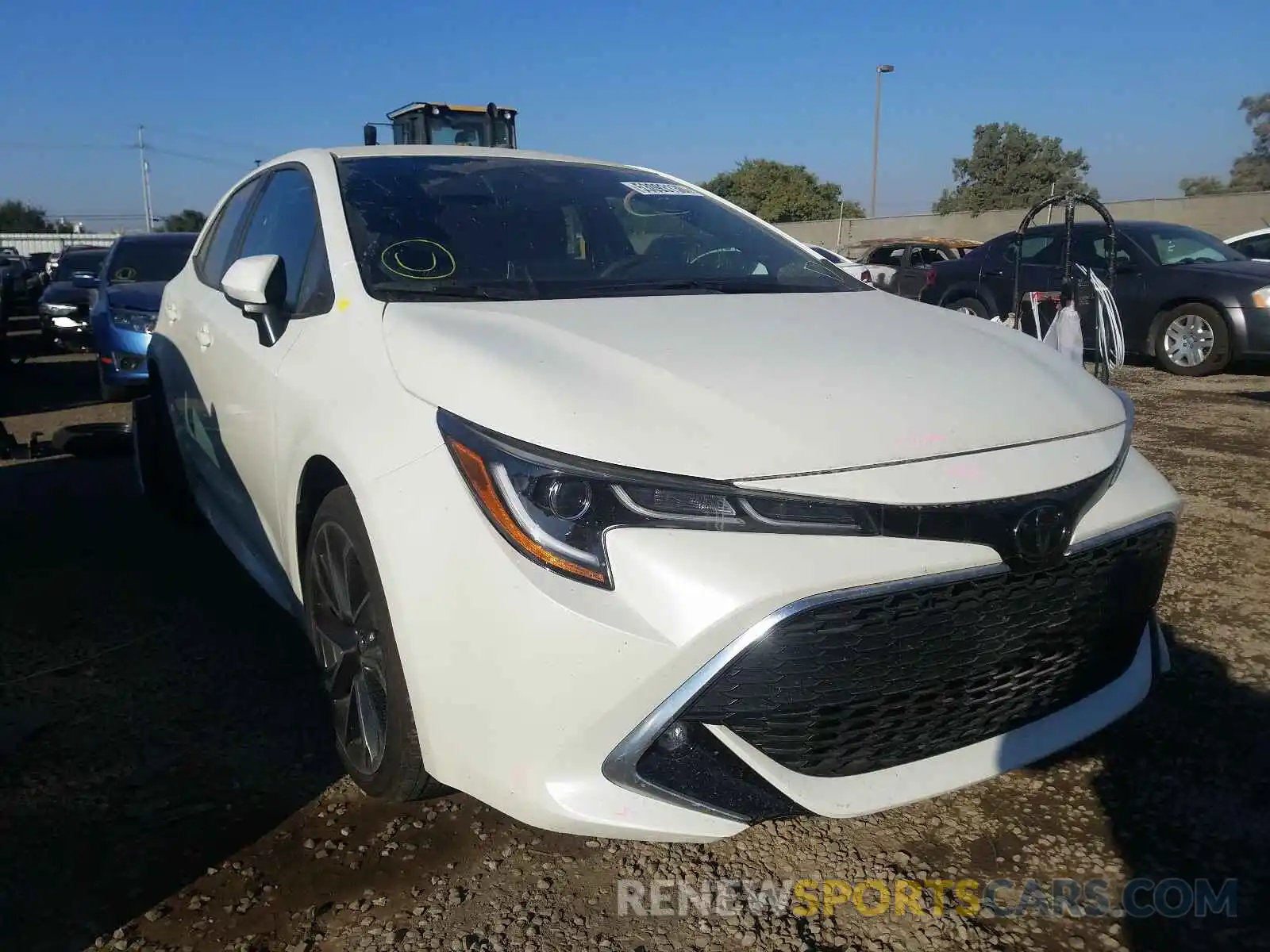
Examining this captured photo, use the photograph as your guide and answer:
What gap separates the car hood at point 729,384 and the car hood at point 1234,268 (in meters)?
7.93

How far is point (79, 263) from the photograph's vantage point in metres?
14.9

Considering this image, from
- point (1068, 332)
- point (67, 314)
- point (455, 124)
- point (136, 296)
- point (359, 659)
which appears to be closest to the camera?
point (359, 659)

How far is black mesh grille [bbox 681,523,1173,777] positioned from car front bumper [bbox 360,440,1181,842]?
0.01 meters

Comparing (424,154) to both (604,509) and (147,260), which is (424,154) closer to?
(604,509)

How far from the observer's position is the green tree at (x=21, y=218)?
6969 centimetres

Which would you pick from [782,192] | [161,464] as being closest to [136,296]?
[161,464]

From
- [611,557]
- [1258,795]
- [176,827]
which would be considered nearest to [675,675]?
[611,557]

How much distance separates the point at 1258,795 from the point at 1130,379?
7815 millimetres

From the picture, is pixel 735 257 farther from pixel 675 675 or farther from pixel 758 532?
pixel 675 675

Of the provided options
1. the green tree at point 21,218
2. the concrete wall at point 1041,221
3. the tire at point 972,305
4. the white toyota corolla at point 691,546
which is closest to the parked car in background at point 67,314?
the tire at point 972,305

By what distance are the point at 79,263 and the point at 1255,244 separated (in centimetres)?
1565

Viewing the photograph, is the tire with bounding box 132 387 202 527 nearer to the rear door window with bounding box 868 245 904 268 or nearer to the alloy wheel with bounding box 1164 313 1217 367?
the alloy wheel with bounding box 1164 313 1217 367

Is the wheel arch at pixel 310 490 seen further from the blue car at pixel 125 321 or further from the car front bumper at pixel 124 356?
the car front bumper at pixel 124 356

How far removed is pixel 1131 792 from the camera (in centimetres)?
245
